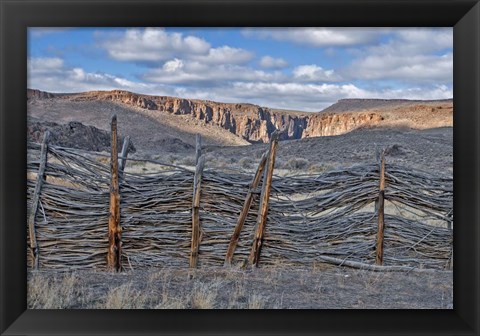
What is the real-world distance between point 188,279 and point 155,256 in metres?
0.53

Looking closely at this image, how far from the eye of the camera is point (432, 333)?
3.47 metres

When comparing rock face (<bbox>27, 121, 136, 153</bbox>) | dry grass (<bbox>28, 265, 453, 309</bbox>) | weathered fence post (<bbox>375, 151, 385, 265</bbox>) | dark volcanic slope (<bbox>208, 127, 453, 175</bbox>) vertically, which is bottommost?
dry grass (<bbox>28, 265, 453, 309</bbox>)

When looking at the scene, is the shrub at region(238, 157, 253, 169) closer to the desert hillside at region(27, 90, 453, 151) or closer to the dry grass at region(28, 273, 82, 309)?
the desert hillside at region(27, 90, 453, 151)

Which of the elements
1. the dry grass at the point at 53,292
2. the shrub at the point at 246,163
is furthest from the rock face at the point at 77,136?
the dry grass at the point at 53,292

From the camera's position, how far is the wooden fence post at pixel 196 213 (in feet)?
19.6

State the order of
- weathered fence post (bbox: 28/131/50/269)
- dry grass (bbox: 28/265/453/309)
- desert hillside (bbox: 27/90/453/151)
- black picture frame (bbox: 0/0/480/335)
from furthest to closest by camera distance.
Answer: desert hillside (bbox: 27/90/453/151)
weathered fence post (bbox: 28/131/50/269)
dry grass (bbox: 28/265/453/309)
black picture frame (bbox: 0/0/480/335)

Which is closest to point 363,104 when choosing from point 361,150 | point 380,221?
point 361,150

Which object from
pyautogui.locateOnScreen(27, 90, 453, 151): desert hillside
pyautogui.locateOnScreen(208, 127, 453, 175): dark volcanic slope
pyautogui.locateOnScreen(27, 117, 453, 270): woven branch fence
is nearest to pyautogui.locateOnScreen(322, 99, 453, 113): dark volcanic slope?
pyautogui.locateOnScreen(27, 90, 453, 151): desert hillside

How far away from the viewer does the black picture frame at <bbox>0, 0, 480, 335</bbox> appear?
3.34 metres
